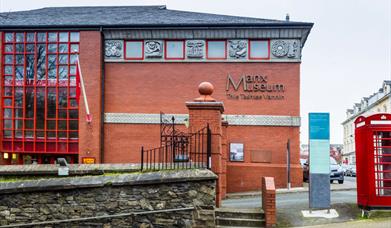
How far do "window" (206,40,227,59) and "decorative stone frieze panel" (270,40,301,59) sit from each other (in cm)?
237

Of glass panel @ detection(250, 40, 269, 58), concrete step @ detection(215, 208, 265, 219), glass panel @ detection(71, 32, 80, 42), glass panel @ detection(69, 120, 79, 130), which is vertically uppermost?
glass panel @ detection(71, 32, 80, 42)

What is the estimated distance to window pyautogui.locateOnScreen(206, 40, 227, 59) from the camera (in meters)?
24.8

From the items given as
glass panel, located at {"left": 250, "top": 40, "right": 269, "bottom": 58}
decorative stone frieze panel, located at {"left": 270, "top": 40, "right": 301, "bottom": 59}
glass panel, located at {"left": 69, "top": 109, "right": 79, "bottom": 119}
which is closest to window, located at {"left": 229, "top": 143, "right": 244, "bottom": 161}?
glass panel, located at {"left": 250, "top": 40, "right": 269, "bottom": 58}

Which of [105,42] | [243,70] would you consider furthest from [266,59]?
[105,42]

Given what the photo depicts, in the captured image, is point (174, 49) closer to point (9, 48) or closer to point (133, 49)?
point (133, 49)

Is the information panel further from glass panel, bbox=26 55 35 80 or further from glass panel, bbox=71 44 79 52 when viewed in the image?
glass panel, bbox=26 55 35 80

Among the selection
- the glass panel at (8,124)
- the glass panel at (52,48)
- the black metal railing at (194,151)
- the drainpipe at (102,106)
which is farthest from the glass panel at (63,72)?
the black metal railing at (194,151)

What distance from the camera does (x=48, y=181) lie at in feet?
36.8

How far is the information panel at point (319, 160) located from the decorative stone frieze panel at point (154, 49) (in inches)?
535

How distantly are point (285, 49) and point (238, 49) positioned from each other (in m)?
2.29

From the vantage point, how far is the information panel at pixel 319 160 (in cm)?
1255

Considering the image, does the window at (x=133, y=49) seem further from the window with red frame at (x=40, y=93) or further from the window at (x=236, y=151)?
the window at (x=236, y=151)

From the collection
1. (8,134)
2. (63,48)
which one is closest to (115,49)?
(63,48)

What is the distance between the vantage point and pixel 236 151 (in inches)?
952
